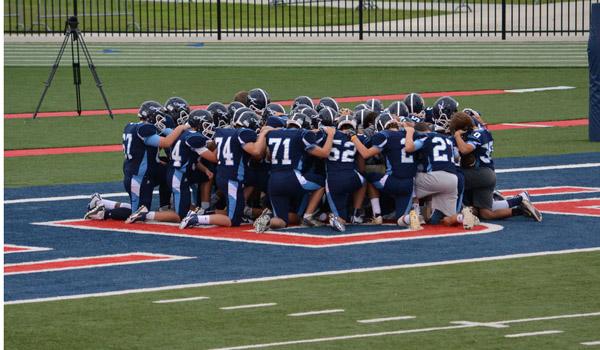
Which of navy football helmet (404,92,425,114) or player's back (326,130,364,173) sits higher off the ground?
navy football helmet (404,92,425,114)

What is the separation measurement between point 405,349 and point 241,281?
2885mm

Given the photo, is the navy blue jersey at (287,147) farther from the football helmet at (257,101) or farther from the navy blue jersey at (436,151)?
the football helmet at (257,101)

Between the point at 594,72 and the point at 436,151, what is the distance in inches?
287

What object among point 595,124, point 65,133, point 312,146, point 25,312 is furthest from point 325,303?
point 65,133

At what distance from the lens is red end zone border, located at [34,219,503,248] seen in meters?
15.3

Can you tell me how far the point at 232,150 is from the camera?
52.0 ft

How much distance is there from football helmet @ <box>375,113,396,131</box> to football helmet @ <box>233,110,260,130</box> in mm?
1178

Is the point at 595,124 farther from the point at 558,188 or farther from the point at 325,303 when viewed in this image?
the point at 325,303

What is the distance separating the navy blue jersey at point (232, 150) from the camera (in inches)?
622

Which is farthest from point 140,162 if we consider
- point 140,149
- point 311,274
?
point 311,274

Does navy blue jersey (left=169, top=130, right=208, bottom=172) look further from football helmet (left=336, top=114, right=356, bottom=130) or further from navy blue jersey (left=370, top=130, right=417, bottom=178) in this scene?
navy blue jersey (left=370, top=130, right=417, bottom=178)

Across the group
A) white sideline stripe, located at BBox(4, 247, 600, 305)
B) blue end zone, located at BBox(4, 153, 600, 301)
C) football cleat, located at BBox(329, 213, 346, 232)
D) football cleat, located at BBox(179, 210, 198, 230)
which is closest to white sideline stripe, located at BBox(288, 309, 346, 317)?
white sideline stripe, located at BBox(4, 247, 600, 305)

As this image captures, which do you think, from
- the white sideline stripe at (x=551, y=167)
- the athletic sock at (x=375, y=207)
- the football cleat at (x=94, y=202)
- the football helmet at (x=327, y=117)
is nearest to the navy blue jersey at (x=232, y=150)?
the football helmet at (x=327, y=117)

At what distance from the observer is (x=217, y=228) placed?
16031 mm
